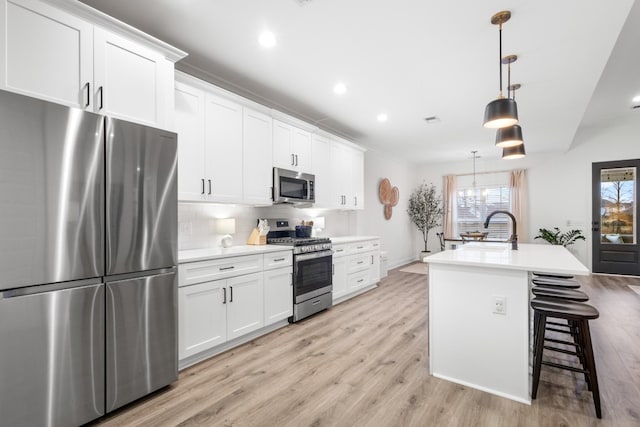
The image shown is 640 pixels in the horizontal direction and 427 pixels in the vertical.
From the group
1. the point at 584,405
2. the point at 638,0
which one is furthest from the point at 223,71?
the point at 584,405

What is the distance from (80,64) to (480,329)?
3163 mm

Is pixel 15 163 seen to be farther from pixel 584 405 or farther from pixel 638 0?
pixel 638 0

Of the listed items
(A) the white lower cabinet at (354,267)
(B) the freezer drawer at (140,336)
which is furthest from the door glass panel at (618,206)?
(B) the freezer drawer at (140,336)

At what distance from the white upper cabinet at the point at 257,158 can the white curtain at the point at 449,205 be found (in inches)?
241

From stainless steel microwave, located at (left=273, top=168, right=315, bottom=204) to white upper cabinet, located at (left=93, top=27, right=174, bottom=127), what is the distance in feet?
4.90

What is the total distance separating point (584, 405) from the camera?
1.97 meters

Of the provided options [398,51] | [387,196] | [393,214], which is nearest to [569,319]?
[398,51]

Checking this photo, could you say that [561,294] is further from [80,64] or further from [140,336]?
[80,64]

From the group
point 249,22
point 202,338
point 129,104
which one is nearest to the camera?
point 129,104

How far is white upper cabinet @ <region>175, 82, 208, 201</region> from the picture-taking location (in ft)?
8.87

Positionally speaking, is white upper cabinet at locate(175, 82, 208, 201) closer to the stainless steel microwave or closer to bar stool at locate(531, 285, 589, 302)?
the stainless steel microwave

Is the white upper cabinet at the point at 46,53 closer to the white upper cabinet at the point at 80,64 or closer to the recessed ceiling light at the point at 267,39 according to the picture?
the white upper cabinet at the point at 80,64

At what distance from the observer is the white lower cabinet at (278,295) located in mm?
3195

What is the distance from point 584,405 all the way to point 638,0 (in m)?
3.10
